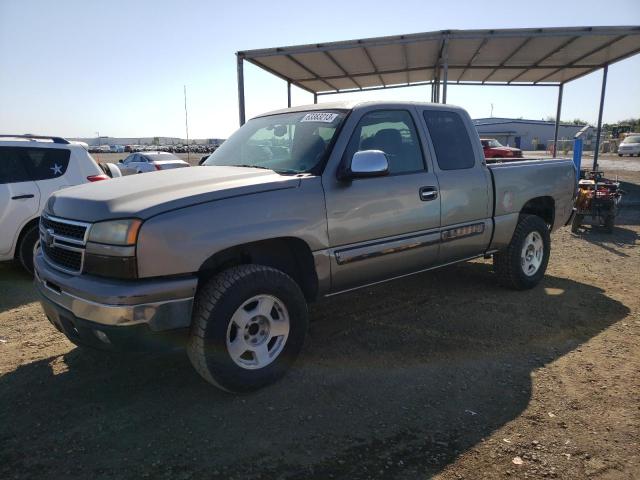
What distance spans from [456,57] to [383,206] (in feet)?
36.0

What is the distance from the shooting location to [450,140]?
4.47 metres

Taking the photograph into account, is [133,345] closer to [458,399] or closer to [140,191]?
[140,191]

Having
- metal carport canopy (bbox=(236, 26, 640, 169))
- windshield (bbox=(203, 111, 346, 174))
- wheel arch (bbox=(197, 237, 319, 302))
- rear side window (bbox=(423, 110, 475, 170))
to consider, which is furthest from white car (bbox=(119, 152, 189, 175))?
wheel arch (bbox=(197, 237, 319, 302))

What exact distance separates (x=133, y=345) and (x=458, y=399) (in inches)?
82.4

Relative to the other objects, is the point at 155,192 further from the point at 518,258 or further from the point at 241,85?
the point at 241,85

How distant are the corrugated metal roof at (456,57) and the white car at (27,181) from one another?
6.24 meters

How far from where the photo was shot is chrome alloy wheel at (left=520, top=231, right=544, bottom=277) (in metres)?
5.33

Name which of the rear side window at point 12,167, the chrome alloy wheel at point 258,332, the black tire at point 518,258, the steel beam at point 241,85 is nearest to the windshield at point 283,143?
the chrome alloy wheel at point 258,332

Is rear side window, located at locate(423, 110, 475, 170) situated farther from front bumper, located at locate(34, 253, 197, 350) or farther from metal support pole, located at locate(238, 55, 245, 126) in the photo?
metal support pole, located at locate(238, 55, 245, 126)

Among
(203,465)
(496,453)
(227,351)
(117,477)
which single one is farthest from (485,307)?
(117,477)

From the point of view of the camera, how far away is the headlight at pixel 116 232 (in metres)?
2.64

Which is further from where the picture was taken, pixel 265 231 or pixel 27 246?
pixel 27 246

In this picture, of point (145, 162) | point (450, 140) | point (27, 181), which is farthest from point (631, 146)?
point (27, 181)

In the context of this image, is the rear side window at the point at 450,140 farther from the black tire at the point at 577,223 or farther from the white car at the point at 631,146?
the white car at the point at 631,146
